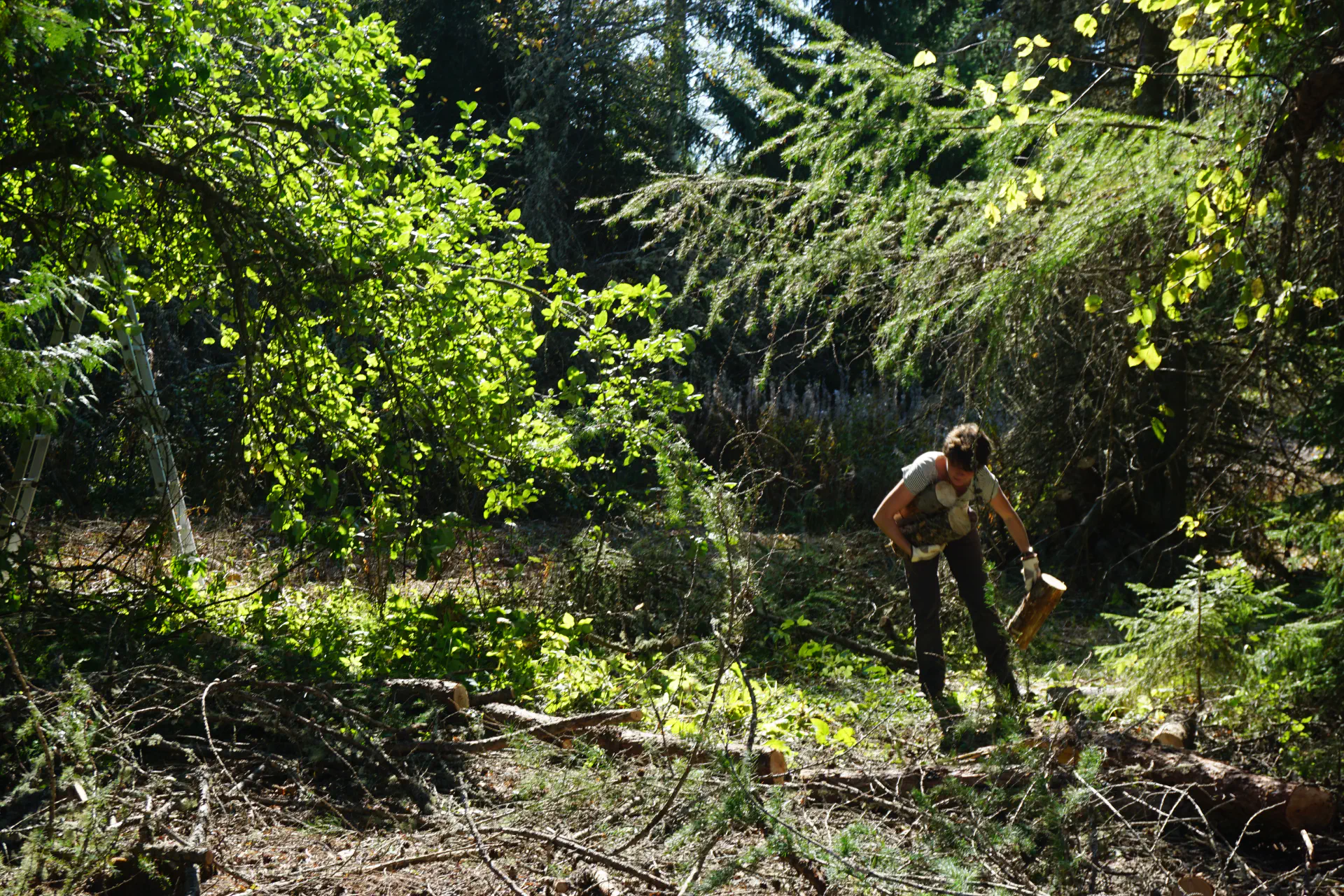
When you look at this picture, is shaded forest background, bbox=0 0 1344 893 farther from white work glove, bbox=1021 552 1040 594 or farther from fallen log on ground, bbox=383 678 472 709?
white work glove, bbox=1021 552 1040 594

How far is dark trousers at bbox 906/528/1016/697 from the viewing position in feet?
17.9

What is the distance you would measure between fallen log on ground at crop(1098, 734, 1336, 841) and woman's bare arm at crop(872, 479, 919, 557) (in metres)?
1.48

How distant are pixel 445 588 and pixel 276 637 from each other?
6.84 feet

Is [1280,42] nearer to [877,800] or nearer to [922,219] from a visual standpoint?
[922,219]

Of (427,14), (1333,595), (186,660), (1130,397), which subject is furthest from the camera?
(427,14)

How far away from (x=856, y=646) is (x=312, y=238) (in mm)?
4122

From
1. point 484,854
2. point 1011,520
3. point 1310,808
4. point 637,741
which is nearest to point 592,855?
point 484,854

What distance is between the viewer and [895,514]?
17.8ft

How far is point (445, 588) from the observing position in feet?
26.0

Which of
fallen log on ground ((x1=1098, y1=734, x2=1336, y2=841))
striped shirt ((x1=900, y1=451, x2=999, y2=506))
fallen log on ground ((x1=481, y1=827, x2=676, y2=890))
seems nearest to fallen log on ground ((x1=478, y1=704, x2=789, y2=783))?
fallen log on ground ((x1=481, y1=827, x2=676, y2=890))

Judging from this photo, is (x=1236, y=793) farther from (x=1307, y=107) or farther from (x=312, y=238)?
(x=312, y=238)

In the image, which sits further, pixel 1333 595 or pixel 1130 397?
pixel 1130 397

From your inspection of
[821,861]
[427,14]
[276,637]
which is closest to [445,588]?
[276,637]

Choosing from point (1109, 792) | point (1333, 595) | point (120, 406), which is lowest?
point (1109, 792)
